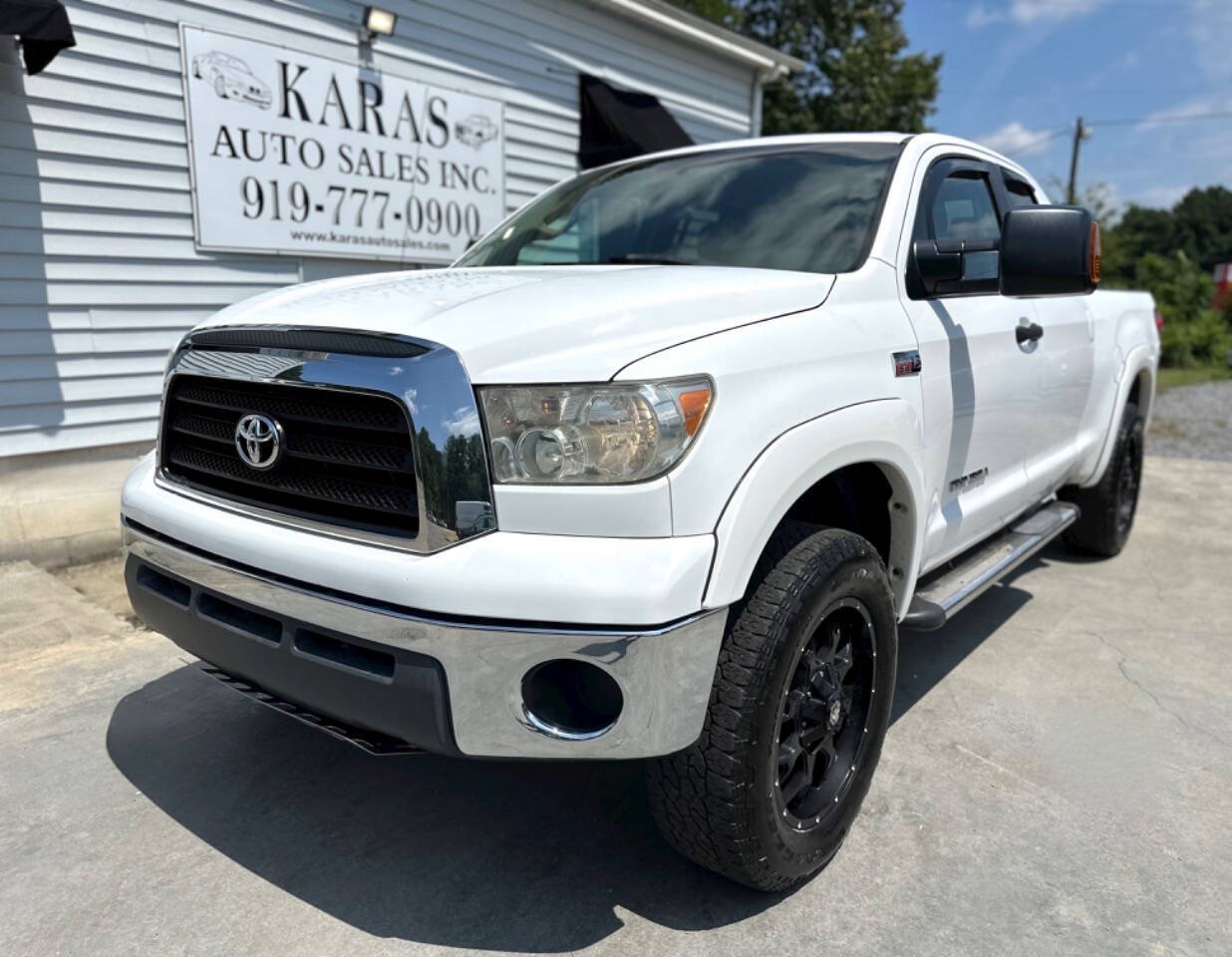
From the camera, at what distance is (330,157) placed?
6.34 metres

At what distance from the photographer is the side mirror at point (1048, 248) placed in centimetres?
267

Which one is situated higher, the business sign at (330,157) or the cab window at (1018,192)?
the business sign at (330,157)

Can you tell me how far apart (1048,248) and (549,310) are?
1.56 m

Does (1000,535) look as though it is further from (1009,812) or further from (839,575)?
(839,575)

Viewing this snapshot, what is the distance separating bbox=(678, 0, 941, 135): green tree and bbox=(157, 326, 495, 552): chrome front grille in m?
22.0

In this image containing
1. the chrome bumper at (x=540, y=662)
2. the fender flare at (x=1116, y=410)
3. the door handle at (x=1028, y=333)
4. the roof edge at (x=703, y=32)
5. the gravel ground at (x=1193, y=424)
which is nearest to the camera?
the chrome bumper at (x=540, y=662)

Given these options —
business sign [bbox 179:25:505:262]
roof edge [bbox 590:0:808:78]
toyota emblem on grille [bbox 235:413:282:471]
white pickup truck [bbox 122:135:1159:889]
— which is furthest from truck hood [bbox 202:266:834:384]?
roof edge [bbox 590:0:808:78]

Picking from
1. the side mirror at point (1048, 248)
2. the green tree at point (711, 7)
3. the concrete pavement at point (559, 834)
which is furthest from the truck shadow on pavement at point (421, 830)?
the green tree at point (711, 7)

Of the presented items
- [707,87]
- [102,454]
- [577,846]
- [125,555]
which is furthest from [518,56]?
[577,846]

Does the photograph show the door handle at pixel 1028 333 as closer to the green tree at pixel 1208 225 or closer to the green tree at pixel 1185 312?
the green tree at pixel 1185 312

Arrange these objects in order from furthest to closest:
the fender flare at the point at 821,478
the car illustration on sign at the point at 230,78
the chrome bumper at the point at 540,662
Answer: the car illustration on sign at the point at 230,78 < the fender flare at the point at 821,478 < the chrome bumper at the point at 540,662

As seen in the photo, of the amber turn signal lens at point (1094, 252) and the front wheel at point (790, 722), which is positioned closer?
the front wheel at point (790, 722)

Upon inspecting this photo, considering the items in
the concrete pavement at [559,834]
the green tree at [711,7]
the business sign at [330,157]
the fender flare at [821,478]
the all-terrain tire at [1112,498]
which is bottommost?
the concrete pavement at [559,834]

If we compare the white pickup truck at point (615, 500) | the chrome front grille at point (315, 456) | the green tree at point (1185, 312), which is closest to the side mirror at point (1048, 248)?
the white pickup truck at point (615, 500)
